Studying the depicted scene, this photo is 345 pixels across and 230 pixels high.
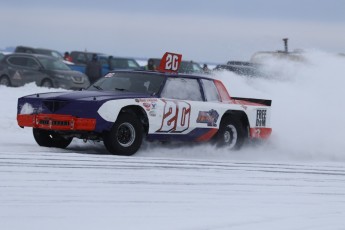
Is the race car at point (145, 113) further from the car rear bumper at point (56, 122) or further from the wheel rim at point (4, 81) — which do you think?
the wheel rim at point (4, 81)

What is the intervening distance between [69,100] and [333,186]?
373 centimetres

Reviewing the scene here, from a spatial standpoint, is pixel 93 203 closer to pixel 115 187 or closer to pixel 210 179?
pixel 115 187

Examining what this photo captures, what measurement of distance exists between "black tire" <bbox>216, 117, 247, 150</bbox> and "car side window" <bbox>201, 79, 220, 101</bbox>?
1.29 ft

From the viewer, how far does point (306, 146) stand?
1486 centimetres

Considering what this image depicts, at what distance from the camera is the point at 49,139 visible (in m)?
12.4

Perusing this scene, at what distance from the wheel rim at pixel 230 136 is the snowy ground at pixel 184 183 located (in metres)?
0.30

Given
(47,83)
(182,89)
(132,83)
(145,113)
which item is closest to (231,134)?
(182,89)

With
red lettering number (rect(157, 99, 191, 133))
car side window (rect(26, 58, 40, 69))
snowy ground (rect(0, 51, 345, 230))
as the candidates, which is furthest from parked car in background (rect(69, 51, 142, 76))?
red lettering number (rect(157, 99, 191, 133))

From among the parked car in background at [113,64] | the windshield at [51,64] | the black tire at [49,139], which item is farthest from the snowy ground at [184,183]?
the parked car in background at [113,64]

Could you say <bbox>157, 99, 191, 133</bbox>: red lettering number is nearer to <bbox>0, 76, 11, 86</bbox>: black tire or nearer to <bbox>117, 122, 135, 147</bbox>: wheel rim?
<bbox>117, 122, 135, 147</bbox>: wheel rim

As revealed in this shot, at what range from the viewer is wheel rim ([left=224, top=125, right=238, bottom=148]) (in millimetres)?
13516

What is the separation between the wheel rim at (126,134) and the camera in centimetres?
1167

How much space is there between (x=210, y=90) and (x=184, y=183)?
163 inches

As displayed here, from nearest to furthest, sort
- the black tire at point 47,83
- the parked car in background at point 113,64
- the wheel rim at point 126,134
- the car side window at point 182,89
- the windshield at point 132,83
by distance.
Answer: the wheel rim at point 126,134 → the windshield at point 132,83 → the car side window at point 182,89 → the black tire at point 47,83 → the parked car in background at point 113,64
